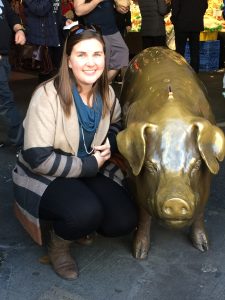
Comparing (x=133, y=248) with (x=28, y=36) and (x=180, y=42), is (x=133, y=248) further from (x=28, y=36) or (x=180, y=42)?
(x=180, y=42)

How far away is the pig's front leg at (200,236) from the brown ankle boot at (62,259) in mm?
801

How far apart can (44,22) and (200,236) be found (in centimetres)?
302

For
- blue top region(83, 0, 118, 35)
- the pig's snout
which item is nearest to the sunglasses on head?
the pig's snout

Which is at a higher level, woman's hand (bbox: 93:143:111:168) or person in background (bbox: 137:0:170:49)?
person in background (bbox: 137:0:170:49)

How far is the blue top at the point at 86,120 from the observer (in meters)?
2.73

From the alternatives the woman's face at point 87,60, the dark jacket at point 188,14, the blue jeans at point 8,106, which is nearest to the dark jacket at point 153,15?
the dark jacket at point 188,14

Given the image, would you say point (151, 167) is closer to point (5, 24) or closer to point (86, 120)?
point (86, 120)

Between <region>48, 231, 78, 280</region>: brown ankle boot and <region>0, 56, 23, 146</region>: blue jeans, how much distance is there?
1990 millimetres

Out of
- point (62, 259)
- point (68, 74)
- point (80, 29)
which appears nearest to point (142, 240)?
point (62, 259)

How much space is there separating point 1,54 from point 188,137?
2.52 m

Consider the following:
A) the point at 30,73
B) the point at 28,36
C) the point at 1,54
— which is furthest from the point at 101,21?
the point at 30,73

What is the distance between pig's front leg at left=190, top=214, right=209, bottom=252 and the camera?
3010 mm

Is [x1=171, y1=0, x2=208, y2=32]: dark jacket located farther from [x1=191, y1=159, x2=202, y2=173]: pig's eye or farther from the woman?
[x1=191, y1=159, x2=202, y2=173]: pig's eye

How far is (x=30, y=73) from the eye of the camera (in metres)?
9.23
